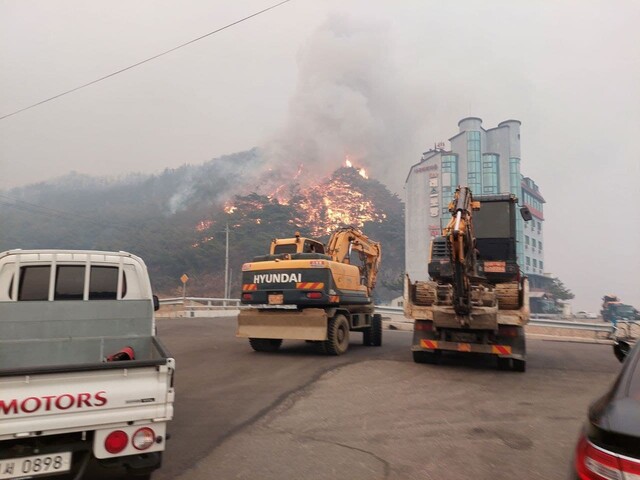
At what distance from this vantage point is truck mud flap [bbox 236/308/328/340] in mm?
9930

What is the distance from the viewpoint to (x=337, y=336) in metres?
10.5

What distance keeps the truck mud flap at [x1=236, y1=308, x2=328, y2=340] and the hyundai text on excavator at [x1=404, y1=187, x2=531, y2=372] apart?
214cm

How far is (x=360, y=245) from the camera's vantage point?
13.7 metres

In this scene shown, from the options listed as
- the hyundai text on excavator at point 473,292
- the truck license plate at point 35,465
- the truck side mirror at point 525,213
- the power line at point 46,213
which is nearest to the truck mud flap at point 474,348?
the hyundai text on excavator at point 473,292

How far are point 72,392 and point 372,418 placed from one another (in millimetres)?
3731

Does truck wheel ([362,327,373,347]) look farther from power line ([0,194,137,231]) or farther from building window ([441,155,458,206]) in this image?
power line ([0,194,137,231])

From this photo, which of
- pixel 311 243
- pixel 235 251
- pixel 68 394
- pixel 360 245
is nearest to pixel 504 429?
pixel 68 394

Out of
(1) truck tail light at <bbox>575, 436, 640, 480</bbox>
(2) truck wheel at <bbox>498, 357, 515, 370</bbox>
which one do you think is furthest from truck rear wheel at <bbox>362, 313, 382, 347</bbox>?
(1) truck tail light at <bbox>575, 436, 640, 480</bbox>

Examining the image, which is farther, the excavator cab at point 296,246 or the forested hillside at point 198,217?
the forested hillside at point 198,217

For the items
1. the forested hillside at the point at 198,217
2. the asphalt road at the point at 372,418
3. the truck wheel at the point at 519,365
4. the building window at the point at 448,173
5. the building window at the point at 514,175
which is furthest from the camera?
the building window at the point at 514,175

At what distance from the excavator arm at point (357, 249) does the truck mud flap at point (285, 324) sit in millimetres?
2306

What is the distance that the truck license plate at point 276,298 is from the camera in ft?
33.7

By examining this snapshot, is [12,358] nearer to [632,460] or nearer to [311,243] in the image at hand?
[632,460]

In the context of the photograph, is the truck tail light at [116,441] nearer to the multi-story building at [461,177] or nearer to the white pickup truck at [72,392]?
the white pickup truck at [72,392]
